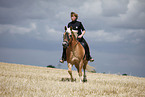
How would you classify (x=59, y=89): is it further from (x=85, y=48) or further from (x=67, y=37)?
(x=85, y=48)

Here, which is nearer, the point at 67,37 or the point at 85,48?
the point at 67,37

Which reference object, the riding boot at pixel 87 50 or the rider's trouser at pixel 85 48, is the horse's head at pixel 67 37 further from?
→ the riding boot at pixel 87 50

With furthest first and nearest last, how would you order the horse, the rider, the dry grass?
the rider < the horse < the dry grass

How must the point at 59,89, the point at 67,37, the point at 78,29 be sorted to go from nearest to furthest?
the point at 59,89
the point at 67,37
the point at 78,29

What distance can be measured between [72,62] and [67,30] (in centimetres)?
154

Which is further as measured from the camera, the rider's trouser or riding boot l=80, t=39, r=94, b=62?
riding boot l=80, t=39, r=94, b=62

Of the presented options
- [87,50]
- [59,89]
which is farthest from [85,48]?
[59,89]

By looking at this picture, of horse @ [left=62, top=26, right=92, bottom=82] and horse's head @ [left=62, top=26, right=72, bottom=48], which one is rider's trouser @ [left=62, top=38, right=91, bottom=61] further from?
horse's head @ [left=62, top=26, right=72, bottom=48]

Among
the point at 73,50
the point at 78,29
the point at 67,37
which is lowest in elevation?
the point at 73,50

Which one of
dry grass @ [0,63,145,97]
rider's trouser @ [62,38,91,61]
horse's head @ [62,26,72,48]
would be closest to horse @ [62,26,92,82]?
horse's head @ [62,26,72,48]

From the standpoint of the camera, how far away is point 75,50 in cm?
801

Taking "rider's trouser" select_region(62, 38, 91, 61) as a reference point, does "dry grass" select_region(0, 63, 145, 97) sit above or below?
below

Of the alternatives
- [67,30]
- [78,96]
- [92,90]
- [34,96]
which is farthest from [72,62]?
[34,96]

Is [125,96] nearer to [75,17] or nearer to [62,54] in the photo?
[62,54]
